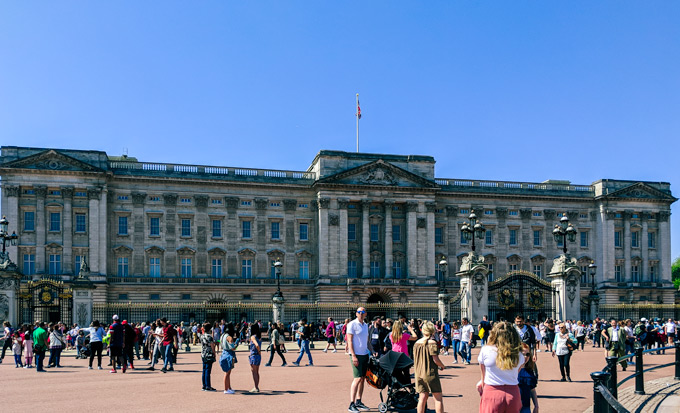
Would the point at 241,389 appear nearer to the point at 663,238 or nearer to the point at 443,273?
the point at 443,273

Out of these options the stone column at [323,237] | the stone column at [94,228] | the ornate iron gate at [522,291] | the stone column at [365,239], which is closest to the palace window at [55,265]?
the stone column at [94,228]

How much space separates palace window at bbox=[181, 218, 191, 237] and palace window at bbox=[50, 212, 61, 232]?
33.9 feet

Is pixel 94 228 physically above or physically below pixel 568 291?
above

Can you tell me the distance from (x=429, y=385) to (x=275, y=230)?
2092 inches

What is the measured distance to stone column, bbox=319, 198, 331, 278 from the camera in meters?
63.2

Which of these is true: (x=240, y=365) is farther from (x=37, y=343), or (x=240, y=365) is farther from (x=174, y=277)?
(x=174, y=277)

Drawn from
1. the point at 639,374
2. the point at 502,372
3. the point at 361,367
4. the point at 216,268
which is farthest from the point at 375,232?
the point at 502,372

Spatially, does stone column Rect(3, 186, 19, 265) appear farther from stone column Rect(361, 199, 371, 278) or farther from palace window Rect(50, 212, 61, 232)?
stone column Rect(361, 199, 371, 278)

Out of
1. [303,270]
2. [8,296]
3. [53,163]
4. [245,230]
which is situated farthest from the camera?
[303,270]

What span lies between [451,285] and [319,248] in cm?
1383

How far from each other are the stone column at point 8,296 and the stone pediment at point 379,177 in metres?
33.5

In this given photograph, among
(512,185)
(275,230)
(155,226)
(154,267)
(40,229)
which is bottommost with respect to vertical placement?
(154,267)

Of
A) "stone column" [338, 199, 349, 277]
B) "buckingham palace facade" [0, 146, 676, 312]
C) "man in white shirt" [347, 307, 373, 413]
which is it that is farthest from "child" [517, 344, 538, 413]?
"stone column" [338, 199, 349, 277]

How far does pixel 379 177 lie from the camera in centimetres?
6550
